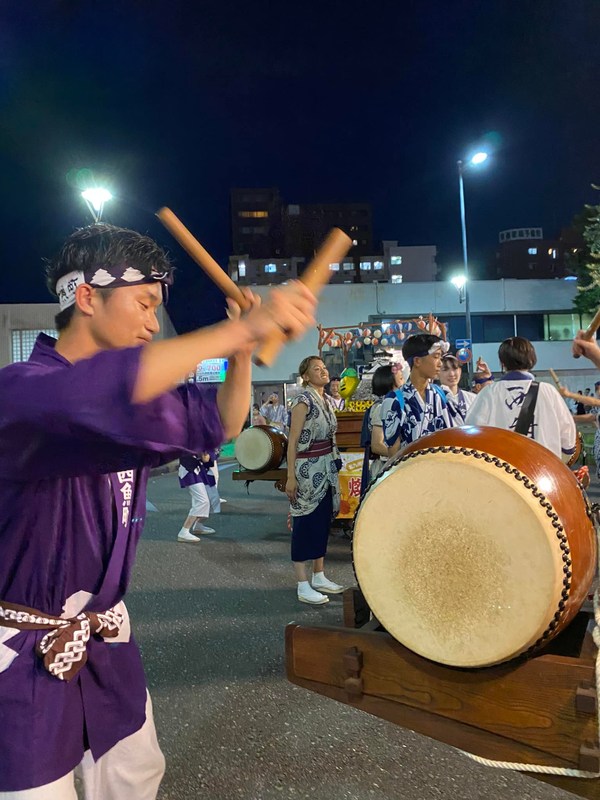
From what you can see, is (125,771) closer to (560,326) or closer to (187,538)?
(187,538)

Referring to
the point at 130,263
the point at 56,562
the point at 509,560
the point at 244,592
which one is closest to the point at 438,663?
the point at 509,560

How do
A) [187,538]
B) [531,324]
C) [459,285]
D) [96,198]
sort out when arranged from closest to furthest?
[187,538] → [96,198] → [459,285] → [531,324]

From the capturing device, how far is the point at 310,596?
4316mm

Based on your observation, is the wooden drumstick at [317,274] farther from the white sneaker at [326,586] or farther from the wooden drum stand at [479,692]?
the white sneaker at [326,586]

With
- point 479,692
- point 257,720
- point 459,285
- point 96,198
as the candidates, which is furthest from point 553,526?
point 459,285

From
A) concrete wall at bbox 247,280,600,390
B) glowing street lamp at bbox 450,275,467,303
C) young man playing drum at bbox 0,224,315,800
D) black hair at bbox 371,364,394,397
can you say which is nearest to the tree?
concrete wall at bbox 247,280,600,390

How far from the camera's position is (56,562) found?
1218 mm

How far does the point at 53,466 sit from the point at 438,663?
3.04 feet

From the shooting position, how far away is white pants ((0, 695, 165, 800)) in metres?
1.31

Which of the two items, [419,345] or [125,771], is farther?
[419,345]

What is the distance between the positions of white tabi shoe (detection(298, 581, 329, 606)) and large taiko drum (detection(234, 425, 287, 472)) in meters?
2.71

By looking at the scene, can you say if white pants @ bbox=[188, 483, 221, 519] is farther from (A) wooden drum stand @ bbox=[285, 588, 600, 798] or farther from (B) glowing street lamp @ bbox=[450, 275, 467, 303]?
(B) glowing street lamp @ bbox=[450, 275, 467, 303]

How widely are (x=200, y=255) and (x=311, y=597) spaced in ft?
11.5

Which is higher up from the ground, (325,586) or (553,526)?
(553,526)
